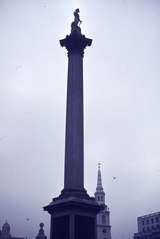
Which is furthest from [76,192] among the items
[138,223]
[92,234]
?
[138,223]

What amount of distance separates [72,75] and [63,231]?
17211 millimetres

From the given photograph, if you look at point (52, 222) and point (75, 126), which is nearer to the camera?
point (52, 222)

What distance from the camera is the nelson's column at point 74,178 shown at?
118ft

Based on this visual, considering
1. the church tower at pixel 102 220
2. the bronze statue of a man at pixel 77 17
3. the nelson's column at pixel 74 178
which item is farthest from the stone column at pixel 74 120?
the church tower at pixel 102 220

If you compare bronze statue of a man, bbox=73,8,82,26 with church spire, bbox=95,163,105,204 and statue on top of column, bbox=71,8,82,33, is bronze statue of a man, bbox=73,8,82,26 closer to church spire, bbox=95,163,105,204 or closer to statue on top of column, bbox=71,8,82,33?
statue on top of column, bbox=71,8,82,33

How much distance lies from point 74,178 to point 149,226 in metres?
70.5

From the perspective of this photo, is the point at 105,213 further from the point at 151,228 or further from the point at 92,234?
the point at 92,234

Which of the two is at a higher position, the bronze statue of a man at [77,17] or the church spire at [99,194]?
the bronze statue of a man at [77,17]

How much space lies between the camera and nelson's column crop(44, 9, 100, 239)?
3597 cm

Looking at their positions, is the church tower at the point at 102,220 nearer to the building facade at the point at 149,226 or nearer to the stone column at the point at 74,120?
the building facade at the point at 149,226

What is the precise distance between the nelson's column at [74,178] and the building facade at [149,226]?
64282mm

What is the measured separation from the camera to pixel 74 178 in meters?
38.8

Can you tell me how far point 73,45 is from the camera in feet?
147

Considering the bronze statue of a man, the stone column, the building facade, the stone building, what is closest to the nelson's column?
the stone column
